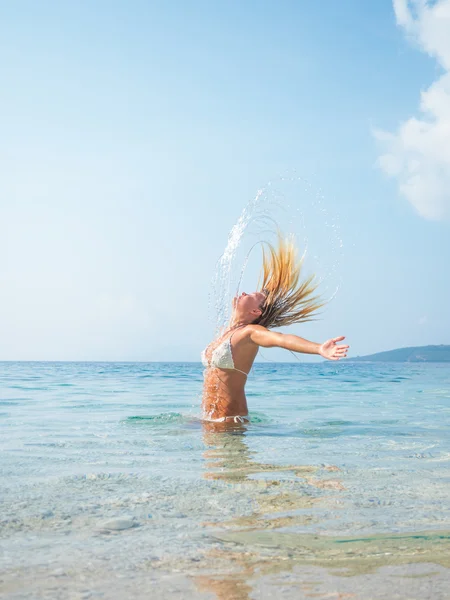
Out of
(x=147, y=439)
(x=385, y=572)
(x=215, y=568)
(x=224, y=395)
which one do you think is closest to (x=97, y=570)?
(x=215, y=568)

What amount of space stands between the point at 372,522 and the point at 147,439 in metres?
3.45

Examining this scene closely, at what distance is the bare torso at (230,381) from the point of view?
7.00 metres

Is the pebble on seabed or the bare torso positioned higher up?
the bare torso

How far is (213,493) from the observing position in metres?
3.98

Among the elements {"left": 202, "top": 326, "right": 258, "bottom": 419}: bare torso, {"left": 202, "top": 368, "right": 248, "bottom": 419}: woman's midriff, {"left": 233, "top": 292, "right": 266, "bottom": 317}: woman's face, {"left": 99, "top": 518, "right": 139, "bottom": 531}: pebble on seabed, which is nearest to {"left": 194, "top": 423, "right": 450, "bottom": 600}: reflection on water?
{"left": 99, "top": 518, "right": 139, "bottom": 531}: pebble on seabed

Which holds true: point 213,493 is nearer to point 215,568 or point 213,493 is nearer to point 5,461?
point 215,568

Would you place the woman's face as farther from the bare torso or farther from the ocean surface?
the ocean surface

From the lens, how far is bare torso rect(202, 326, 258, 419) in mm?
7004

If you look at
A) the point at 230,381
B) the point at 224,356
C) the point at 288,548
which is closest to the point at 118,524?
the point at 288,548

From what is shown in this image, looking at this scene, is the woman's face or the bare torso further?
the woman's face

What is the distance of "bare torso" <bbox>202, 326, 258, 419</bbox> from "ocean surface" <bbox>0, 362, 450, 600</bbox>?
1.36ft

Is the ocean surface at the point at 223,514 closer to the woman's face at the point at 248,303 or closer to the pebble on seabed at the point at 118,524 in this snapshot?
the pebble on seabed at the point at 118,524

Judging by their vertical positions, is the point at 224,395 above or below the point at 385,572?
above

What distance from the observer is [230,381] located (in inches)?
285
